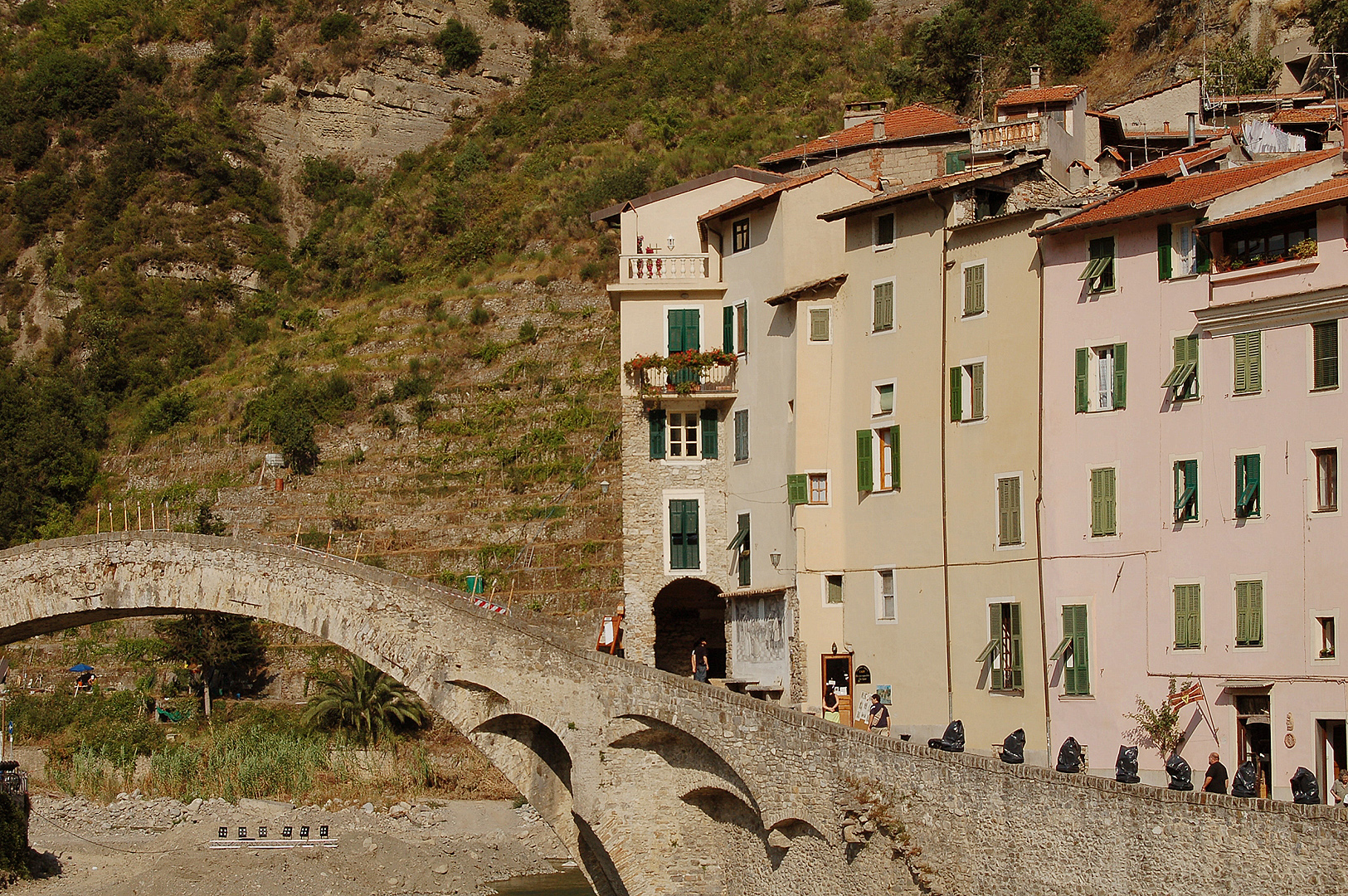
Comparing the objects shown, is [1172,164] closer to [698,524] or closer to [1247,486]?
[1247,486]

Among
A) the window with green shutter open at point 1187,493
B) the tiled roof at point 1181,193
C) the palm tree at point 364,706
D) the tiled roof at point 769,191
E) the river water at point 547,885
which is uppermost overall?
the tiled roof at point 769,191

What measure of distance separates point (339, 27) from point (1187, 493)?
82627 millimetres

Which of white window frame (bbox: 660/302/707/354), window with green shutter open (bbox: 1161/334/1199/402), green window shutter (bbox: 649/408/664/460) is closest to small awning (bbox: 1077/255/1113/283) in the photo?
window with green shutter open (bbox: 1161/334/1199/402)

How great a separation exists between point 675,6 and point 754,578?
7103 centimetres

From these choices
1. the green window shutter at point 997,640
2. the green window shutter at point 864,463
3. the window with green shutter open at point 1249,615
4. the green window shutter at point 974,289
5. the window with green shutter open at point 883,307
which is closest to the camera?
the window with green shutter open at point 1249,615

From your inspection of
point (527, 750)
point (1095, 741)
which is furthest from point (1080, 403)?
point (527, 750)

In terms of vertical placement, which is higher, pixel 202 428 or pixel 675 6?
pixel 675 6

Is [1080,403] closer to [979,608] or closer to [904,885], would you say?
[979,608]

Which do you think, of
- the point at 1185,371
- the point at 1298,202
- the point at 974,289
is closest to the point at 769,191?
the point at 974,289

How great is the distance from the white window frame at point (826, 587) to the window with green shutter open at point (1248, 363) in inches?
399

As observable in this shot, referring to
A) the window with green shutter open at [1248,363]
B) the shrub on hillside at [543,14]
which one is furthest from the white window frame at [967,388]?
the shrub on hillside at [543,14]

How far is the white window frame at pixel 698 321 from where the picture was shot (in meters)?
42.1

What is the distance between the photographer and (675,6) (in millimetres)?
104438

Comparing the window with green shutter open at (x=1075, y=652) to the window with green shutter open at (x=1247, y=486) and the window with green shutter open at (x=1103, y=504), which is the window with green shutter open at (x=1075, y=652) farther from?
the window with green shutter open at (x=1247, y=486)
